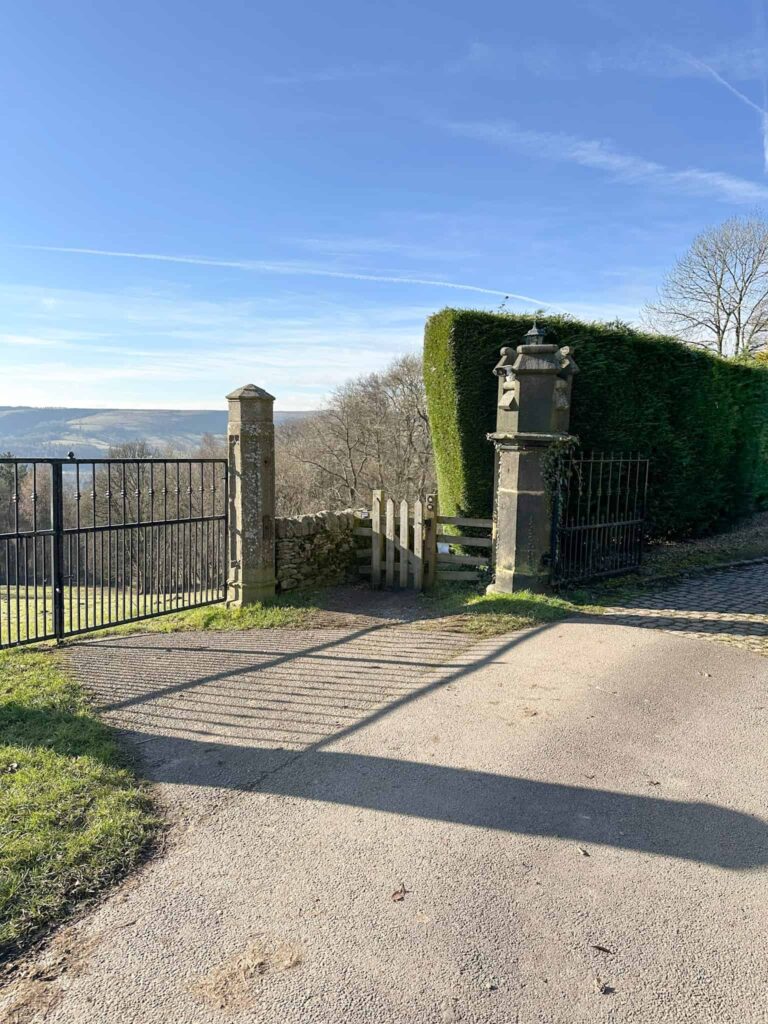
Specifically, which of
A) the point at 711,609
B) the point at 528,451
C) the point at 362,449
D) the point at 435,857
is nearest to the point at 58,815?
the point at 435,857

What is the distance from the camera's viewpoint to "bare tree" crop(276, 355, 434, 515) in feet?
95.9

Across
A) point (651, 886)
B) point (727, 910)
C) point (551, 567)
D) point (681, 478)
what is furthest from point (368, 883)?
point (681, 478)

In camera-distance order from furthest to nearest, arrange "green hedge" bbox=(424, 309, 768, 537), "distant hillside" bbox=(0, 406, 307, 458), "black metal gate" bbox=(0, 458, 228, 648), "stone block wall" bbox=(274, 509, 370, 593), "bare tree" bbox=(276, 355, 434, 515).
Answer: "distant hillside" bbox=(0, 406, 307, 458), "bare tree" bbox=(276, 355, 434, 515), "green hedge" bbox=(424, 309, 768, 537), "stone block wall" bbox=(274, 509, 370, 593), "black metal gate" bbox=(0, 458, 228, 648)

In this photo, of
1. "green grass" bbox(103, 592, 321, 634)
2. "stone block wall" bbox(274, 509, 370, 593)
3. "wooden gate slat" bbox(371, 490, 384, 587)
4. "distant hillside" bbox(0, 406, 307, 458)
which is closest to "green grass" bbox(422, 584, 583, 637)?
"wooden gate slat" bbox(371, 490, 384, 587)

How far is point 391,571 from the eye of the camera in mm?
8727

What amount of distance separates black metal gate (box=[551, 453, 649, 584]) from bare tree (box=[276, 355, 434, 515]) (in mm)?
19262

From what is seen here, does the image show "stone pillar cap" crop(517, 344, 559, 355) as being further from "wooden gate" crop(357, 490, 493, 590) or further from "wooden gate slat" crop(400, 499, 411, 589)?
"wooden gate slat" crop(400, 499, 411, 589)

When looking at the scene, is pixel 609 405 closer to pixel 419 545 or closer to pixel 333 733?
pixel 419 545

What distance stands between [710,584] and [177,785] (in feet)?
25.2

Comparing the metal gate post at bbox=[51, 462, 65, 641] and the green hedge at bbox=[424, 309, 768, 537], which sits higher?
the green hedge at bbox=[424, 309, 768, 537]

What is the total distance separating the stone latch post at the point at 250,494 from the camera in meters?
7.65

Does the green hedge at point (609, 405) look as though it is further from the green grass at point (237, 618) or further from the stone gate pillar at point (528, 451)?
the green grass at point (237, 618)

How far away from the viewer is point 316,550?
8.50 m

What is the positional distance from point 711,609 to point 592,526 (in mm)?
1706
